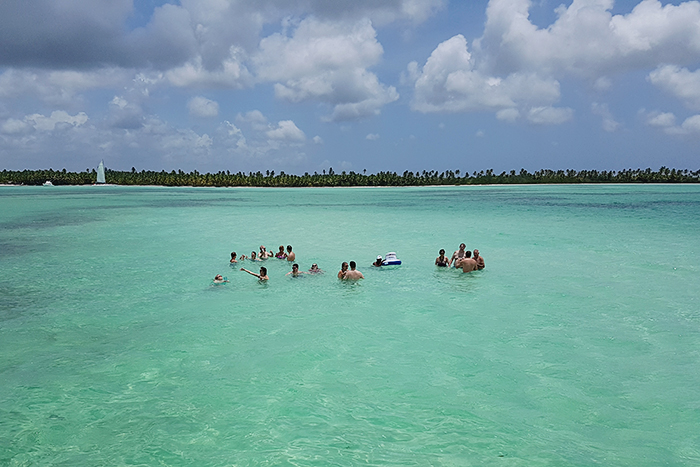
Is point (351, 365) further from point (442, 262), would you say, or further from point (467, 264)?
point (442, 262)

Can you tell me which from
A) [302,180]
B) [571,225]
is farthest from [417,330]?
[302,180]

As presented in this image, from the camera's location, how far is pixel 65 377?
9.31 meters

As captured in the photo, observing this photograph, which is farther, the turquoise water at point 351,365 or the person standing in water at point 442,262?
the person standing in water at point 442,262

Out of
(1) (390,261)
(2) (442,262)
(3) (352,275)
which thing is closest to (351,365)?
(3) (352,275)

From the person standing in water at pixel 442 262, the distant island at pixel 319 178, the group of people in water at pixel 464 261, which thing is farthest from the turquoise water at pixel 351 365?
the distant island at pixel 319 178

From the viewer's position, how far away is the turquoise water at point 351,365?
7.19 metres

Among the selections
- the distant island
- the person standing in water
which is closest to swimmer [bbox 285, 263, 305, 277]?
the person standing in water

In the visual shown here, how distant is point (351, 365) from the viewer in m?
10.1

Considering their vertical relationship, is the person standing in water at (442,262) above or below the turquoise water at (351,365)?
above

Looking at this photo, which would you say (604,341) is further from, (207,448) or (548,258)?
(548,258)

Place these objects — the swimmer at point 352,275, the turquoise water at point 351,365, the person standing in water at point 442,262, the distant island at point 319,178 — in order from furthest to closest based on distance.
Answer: the distant island at point 319,178
the person standing in water at point 442,262
the swimmer at point 352,275
the turquoise water at point 351,365

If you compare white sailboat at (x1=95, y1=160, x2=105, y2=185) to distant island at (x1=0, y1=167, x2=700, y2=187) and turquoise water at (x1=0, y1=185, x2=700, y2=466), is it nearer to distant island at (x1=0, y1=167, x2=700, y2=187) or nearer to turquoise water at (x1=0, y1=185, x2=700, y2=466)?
distant island at (x1=0, y1=167, x2=700, y2=187)

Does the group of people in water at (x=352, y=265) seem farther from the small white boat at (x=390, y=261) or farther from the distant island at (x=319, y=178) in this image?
the distant island at (x=319, y=178)

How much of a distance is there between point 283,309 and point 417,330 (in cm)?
396
